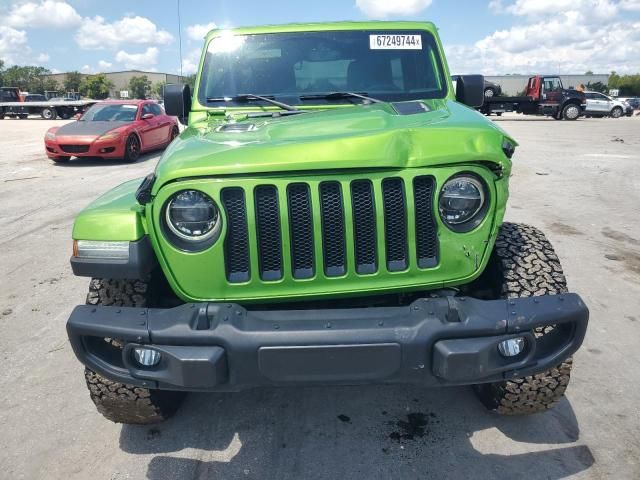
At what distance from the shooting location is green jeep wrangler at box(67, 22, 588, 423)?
1896mm

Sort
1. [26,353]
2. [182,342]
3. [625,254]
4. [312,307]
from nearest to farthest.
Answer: [182,342]
[312,307]
[26,353]
[625,254]

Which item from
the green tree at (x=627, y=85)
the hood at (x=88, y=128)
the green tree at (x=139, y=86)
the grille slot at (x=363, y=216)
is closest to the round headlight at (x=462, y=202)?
the grille slot at (x=363, y=216)

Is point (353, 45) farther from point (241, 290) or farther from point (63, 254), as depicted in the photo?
point (63, 254)

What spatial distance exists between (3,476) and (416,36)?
142 inches

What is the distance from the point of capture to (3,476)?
234 centimetres

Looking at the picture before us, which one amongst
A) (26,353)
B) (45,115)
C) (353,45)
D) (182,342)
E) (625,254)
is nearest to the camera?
(182,342)

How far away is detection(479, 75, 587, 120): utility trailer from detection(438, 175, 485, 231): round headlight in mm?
27231

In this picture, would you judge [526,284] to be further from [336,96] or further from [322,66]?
[322,66]

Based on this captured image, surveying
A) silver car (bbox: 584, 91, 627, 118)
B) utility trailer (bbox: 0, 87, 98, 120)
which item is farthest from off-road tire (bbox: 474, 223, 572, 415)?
utility trailer (bbox: 0, 87, 98, 120)

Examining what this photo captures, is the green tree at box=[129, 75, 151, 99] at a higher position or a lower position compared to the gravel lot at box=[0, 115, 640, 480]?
higher

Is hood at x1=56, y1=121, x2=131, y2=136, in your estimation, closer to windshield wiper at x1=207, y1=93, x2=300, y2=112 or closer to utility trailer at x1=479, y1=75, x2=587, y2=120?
windshield wiper at x1=207, y1=93, x2=300, y2=112

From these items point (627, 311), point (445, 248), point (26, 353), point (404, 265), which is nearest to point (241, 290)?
point (404, 265)

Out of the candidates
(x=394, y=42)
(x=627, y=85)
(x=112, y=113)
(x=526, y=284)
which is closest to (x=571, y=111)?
(x=112, y=113)

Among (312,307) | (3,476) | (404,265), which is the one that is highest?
(404,265)
